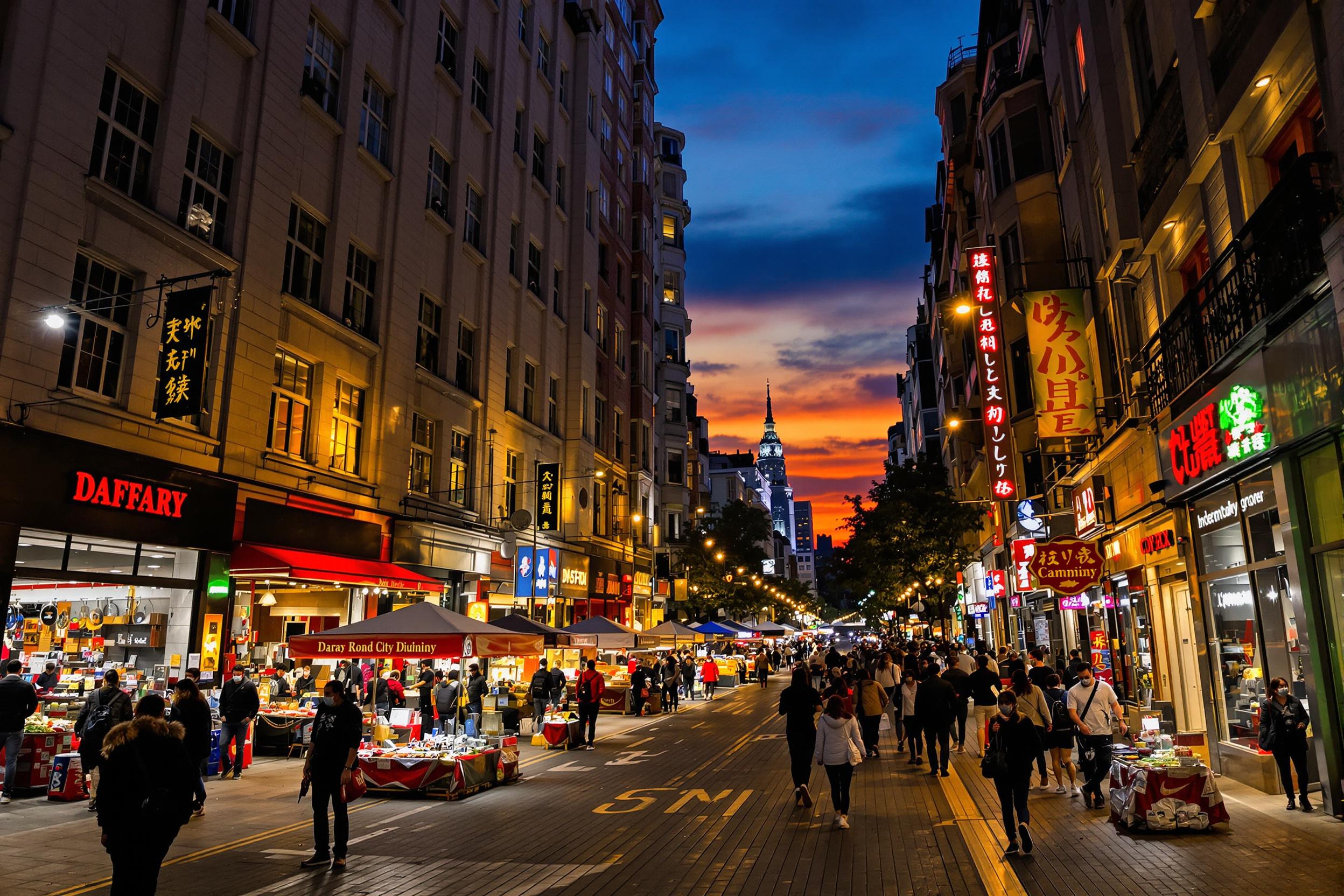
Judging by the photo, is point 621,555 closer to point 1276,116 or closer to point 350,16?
point 350,16

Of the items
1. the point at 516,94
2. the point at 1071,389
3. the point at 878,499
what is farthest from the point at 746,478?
the point at 1071,389

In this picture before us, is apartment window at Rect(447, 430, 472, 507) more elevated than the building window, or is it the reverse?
the building window

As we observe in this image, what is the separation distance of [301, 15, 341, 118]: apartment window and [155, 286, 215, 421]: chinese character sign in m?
8.11

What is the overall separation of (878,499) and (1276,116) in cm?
3389

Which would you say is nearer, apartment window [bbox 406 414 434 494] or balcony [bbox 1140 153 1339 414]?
balcony [bbox 1140 153 1339 414]

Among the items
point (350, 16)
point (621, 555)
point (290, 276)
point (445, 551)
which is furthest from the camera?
point (621, 555)

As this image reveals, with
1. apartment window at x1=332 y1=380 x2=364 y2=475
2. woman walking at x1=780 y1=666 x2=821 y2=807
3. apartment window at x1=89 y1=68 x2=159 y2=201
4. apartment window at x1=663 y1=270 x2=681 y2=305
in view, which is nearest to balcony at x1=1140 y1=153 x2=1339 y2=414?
woman walking at x1=780 y1=666 x2=821 y2=807

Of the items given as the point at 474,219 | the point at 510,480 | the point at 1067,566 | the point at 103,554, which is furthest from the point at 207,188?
the point at 1067,566

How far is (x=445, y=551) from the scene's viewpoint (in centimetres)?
2536

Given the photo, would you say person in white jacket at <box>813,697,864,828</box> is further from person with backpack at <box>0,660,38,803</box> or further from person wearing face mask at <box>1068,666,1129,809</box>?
person with backpack at <box>0,660,38,803</box>

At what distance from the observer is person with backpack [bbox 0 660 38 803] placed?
12039 millimetres

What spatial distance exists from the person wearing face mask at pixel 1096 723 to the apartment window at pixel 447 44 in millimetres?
25133

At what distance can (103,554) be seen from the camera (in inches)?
588

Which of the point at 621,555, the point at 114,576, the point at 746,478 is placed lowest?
the point at 114,576
